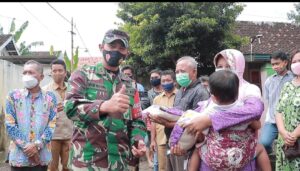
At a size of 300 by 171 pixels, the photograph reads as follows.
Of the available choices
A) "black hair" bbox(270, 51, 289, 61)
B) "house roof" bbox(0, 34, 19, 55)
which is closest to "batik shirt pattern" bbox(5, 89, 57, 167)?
"black hair" bbox(270, 51, 289, 61)

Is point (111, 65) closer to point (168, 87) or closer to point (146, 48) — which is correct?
point (168, 87)

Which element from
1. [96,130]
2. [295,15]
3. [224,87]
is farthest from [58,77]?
Result: [295,15]

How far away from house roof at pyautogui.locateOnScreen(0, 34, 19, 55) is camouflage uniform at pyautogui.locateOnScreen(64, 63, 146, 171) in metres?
15.4

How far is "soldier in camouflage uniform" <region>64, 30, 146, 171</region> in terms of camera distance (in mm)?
2648

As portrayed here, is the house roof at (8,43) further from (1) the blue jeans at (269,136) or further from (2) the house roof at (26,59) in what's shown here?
(1) the blue jeans at (269,136)

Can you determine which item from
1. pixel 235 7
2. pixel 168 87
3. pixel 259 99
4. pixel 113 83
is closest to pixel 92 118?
pixel 113 83

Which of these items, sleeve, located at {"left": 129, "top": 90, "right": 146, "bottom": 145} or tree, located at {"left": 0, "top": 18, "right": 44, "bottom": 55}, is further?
tree, located at {"left": 0, "top": 18, "right": 44, "bottom": 55}

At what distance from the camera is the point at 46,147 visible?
4160 millimetres

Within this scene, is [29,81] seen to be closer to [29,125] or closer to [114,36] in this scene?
[29,125]

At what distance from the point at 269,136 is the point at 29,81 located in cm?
338

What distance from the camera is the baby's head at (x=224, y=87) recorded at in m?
2.46

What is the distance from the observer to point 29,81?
410 cm

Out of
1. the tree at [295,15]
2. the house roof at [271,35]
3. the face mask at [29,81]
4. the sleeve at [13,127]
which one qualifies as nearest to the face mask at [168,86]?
the face mask at [29,81]

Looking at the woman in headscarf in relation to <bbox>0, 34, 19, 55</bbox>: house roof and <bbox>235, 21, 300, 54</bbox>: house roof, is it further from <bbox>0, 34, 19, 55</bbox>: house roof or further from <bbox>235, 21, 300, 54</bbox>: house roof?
<bbox>0, 34, 19, 55</bbox>: house roof
